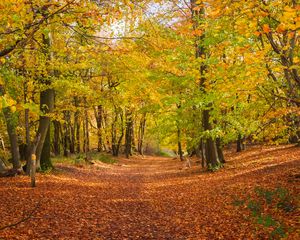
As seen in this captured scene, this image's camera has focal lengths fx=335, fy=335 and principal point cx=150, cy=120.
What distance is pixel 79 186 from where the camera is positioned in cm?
1531

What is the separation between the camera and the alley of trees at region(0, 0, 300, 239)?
700cm

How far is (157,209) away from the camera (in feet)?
38.2

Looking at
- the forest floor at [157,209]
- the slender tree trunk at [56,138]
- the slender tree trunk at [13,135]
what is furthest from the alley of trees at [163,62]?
the slender tree trunk at [56,138]

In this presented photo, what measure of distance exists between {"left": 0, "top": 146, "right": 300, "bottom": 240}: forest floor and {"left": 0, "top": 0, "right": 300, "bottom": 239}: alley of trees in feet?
5.64

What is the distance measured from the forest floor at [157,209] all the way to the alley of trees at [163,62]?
1720 mm

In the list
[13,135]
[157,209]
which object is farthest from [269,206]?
[13,135]

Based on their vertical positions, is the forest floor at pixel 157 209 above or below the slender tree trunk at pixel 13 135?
below

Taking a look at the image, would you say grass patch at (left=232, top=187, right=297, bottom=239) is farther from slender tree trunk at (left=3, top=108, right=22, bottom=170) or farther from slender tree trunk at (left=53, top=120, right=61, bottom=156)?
slender tree trunk at (left=53, top=120, right=61, bottom=156)

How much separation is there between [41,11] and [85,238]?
5.35 m

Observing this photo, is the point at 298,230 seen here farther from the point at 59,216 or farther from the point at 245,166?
the point at 245,166

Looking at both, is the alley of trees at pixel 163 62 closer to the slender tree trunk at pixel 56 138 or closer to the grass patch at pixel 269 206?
the grass patch at pixel 269 206

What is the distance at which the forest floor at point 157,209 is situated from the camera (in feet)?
27.6

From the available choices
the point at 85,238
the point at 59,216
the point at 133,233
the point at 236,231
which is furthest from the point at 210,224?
the point at 59,216

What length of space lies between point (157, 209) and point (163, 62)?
7.97 metres
